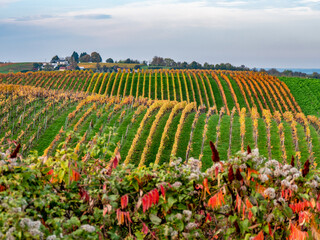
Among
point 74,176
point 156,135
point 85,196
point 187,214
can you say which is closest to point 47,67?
point 156,135

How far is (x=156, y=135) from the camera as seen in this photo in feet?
99.7

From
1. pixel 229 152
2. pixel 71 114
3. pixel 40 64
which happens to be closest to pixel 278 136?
pixel 229 152

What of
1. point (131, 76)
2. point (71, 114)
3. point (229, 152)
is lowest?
point (229, 152)

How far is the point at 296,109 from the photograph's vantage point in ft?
203

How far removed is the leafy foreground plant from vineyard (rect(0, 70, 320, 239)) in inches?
1.0

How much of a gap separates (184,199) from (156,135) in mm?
24783

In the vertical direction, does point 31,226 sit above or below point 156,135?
above

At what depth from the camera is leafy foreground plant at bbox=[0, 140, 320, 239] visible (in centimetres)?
524

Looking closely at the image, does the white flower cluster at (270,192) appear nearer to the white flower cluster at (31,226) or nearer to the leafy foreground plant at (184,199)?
the leafy foreground plant at (184,199)

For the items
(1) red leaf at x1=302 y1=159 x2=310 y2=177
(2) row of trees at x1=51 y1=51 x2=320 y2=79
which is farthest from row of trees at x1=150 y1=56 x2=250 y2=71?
(1) red leaf at x1=302 y1=159 x2=310 y2=177

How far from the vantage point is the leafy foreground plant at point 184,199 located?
5238 mm

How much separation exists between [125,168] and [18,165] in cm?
174

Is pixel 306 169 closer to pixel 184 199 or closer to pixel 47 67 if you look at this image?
pixel 184 199

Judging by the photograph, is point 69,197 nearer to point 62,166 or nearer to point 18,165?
point 62,166
